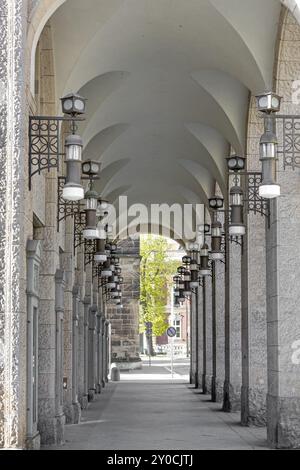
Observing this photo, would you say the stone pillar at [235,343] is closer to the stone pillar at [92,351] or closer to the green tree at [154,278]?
the stone pillar at [92,351]

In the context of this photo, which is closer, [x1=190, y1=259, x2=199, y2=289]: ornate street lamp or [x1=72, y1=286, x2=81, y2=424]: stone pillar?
[x1=72, y1=286, x2=81, y2=424]: stone pillar

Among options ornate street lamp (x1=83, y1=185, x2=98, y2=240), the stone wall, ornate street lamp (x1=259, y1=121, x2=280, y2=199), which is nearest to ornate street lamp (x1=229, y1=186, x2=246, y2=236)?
ornate street lamp (x1=83, y1=185, x2=98, y2=240)

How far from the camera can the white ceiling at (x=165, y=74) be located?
1495 cm

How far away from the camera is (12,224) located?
986cm

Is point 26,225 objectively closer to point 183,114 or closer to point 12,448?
point 12,448

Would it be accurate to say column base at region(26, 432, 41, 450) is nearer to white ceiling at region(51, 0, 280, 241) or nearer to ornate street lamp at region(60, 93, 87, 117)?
ornate street lamp at region(60, 93, 87, 117)

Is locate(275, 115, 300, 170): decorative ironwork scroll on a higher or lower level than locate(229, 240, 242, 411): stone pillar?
higher

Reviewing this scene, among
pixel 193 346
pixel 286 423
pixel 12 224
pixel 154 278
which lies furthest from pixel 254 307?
pixel 154 278

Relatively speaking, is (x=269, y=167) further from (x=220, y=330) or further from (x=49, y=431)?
(x=220, y=330)

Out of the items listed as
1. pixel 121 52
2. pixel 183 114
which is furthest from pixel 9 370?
pixel 183 114

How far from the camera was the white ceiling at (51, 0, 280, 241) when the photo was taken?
49.0ft

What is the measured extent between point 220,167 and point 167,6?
7906 mm

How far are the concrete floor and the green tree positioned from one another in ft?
88.2

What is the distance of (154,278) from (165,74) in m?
39.6
